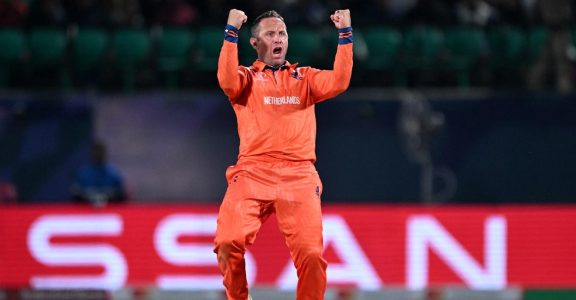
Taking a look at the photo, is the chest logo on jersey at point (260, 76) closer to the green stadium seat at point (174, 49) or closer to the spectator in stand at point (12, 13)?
the green stadium seat at point (174, 49)

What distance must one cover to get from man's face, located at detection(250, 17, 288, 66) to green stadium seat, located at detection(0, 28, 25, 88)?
802 cm

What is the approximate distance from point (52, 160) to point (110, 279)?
3.56m

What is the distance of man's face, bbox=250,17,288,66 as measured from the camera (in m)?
Answer: 7.48

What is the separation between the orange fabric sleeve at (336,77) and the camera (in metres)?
7.39

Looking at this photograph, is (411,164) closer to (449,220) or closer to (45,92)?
(449,220)

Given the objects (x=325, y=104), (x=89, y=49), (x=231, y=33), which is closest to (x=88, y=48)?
(x=89, y=49)

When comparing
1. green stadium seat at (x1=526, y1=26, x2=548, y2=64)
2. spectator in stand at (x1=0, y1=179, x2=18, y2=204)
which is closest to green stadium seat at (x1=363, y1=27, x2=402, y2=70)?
green stadium seat at (x1=526, y1=26, x2=548, y2=64)

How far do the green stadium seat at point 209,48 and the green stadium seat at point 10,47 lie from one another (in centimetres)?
244

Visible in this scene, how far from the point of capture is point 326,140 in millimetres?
15234

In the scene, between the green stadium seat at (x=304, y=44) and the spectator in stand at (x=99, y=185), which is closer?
the spectator in stand at (x=99, y=185)

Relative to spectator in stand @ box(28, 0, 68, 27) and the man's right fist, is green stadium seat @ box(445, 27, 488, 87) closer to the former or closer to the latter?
spectator in stand @ box(28, 0, 68, 27)

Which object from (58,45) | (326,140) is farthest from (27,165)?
(326,140)

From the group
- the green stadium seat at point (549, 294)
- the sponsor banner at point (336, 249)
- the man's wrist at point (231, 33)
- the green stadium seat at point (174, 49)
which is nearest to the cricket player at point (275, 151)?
the man's wrist at point (231, 33)

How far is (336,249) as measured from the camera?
1216 cm
